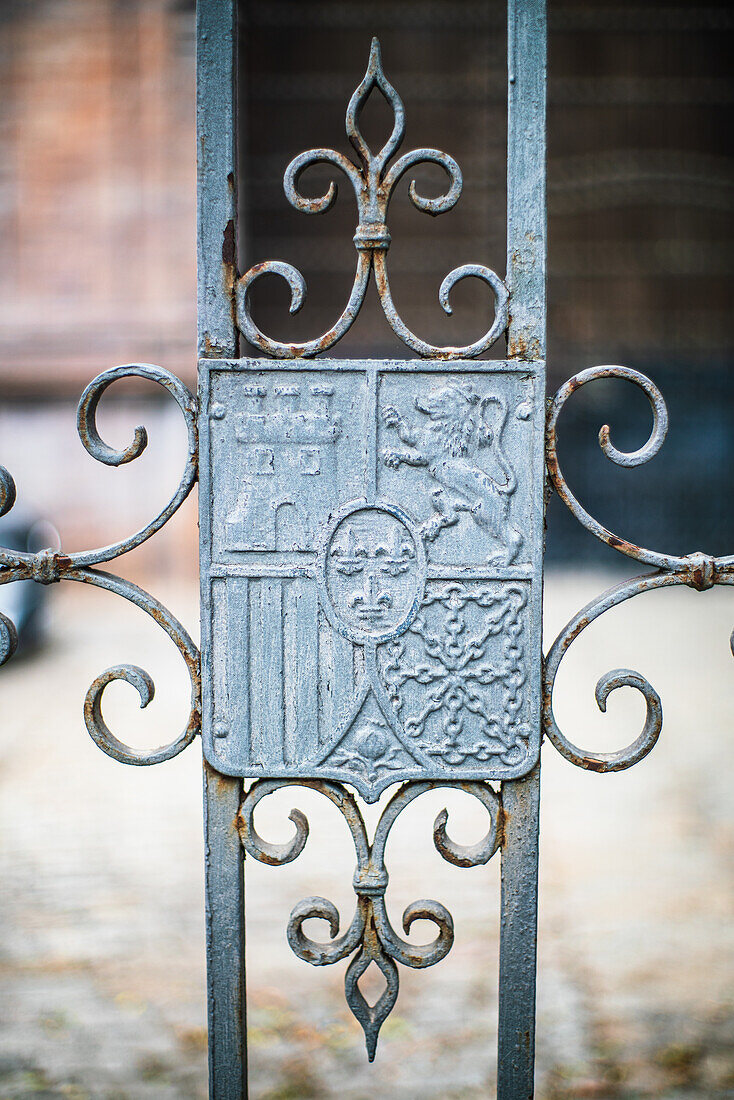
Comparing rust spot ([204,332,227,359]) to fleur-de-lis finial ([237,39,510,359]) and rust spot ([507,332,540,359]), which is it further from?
rust spot ([507,332,540,359])

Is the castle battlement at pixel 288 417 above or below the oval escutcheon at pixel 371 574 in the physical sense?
above

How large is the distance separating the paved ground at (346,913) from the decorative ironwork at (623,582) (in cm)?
→ 110

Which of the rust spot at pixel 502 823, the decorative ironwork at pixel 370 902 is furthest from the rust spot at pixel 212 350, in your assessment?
the rust spot at pixel 502 823

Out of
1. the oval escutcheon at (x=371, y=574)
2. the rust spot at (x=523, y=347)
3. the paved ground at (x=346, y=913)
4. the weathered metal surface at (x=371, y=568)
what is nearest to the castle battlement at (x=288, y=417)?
the weathered metal surface at (x=371, y=568)

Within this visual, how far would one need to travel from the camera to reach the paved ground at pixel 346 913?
1981mm

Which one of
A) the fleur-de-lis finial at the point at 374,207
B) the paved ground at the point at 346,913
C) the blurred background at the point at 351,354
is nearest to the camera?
the fleur-de-lis finial at the point at 374,207

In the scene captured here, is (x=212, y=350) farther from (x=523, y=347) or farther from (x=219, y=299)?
(x=523, y=347)

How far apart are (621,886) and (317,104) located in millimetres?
7211

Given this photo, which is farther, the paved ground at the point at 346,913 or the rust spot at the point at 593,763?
the paved ground at the point at 346,913

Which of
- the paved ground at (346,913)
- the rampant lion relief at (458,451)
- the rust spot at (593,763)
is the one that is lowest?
the paved ground at (346,913)

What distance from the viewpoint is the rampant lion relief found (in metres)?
1.16

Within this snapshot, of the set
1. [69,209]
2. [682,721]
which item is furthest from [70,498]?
[682,721]

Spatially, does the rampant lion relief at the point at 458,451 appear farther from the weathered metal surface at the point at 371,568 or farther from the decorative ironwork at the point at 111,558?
the decorative ironwork at the point at 111,558

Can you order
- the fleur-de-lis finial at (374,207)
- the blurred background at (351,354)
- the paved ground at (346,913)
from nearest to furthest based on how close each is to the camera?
1. the fleur-de-lis finial at (374,207)
2. the paved ground at (346,913)
3. the blurred background at (351,354)
